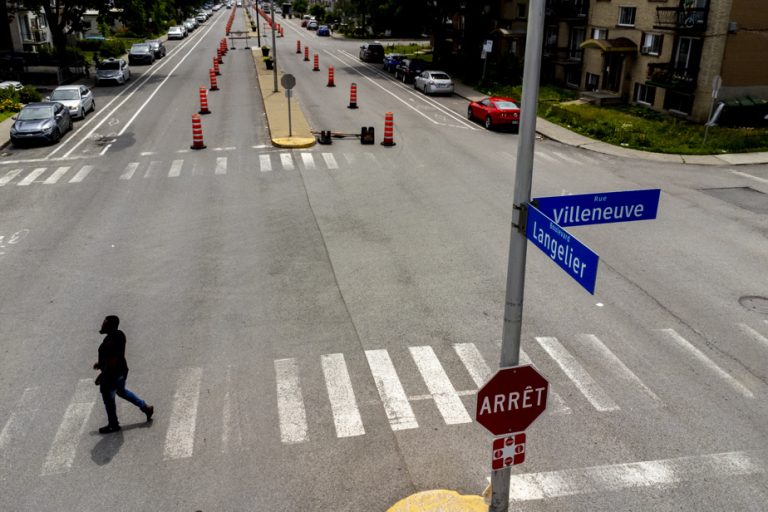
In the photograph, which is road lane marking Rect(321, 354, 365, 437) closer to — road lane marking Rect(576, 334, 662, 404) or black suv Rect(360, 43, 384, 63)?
road lane marking Rect(576, 334, 662, 404)

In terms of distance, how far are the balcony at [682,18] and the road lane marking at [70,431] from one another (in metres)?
31.6

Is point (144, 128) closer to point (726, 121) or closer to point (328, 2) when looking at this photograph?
point (726, 121)

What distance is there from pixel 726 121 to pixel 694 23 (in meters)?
4.99

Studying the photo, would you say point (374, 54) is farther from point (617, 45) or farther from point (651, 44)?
point (651, 44)

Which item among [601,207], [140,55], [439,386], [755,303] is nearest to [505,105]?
[755,303]

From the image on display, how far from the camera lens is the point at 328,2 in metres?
160

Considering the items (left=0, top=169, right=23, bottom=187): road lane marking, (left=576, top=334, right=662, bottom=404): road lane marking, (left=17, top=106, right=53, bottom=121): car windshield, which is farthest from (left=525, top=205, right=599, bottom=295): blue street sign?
(left=17, top=106, right=53, bottom=121): car windshield

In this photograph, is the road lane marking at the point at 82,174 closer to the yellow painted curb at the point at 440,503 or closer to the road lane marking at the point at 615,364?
the road lane marking at the point at 615,364

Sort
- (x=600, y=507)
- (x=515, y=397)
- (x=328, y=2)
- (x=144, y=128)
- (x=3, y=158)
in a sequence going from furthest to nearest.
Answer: (x=328, y=2) < (x=144, y=128) < (x=3, y=158) < (x=600, y=507) < (x=515, y=397)

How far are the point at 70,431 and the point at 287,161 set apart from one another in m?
16.7

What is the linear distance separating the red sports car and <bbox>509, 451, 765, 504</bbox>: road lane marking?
938 inches

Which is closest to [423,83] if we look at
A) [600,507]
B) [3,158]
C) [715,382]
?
[3,158]

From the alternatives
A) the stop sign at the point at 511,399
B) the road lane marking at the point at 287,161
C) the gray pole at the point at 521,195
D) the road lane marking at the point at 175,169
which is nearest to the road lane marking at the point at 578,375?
the gray pole at the point at 521,195

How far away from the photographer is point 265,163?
953 inches
